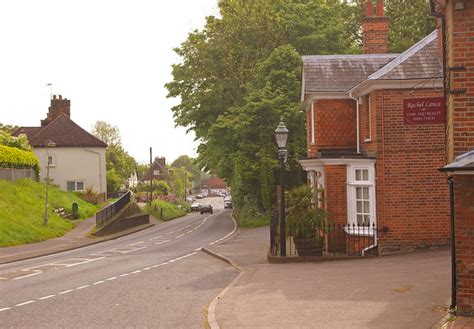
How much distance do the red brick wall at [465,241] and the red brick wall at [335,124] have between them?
14.3m

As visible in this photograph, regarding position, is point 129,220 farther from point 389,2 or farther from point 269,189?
point 389,2

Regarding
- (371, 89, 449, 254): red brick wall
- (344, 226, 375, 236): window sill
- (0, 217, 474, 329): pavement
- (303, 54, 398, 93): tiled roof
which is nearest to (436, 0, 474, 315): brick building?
(0, 217, 474, 329): pavement

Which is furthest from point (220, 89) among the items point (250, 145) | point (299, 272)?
A: point (299, 272)

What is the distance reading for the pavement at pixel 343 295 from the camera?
11023 mm

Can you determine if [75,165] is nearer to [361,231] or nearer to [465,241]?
[361,231]

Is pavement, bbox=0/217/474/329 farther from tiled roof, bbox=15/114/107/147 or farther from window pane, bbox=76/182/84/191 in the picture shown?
window pane, bbox=76/182/84/191

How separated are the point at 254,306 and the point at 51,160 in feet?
172

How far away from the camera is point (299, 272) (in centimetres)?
1762

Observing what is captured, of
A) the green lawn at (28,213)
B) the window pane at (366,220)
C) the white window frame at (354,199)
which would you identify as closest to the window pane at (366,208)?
the window pane at (366,220)

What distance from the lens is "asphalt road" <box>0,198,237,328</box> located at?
41.5ft

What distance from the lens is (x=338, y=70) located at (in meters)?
25.7

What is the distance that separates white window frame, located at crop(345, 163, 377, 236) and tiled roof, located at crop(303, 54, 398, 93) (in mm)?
4375

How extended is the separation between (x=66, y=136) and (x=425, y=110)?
1967 inches

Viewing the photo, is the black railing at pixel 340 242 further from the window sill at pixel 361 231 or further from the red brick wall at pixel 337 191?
the red brick wall at pixel 337 191
